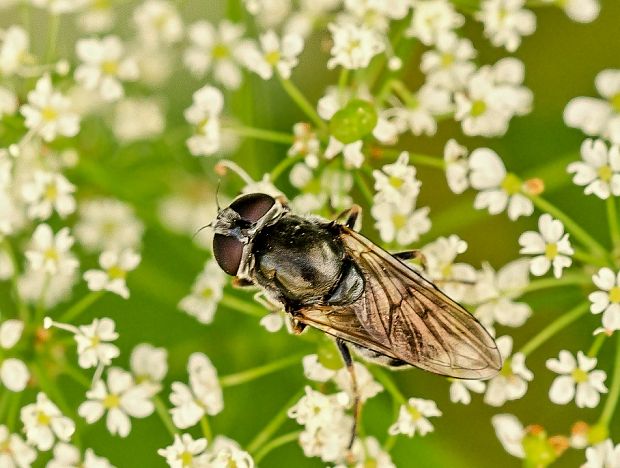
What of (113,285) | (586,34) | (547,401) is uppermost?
(586,34)

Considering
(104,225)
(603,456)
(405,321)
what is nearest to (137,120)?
(104,225)

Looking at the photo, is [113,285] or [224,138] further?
[224,138]

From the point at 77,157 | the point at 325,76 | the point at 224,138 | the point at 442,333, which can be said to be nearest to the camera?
the point at 442,333

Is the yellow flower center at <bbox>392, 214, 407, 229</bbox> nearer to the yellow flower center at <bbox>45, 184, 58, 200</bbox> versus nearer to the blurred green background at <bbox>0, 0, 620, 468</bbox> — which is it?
the blurred green background at <bbox>0, 0, 620, 468</bbox>

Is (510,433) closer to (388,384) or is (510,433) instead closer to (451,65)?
(388,384)

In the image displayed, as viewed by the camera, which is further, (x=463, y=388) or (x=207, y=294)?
(x=207, y=294)

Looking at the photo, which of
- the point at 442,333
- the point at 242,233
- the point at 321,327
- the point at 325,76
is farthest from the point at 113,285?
the point at 325,76

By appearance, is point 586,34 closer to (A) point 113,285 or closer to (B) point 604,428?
(B) point 604,428
